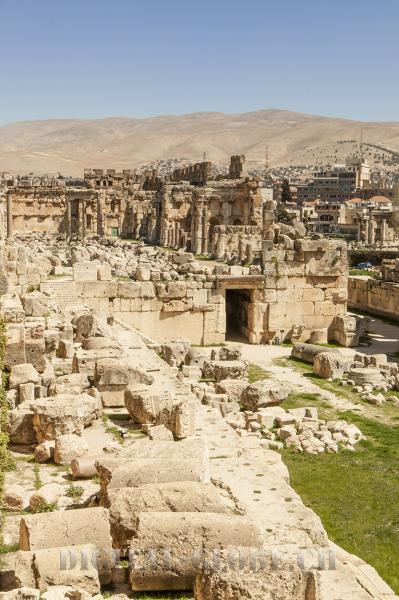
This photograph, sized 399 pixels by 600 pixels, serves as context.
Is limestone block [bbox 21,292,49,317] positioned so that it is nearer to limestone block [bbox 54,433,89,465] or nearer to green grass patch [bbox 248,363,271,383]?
green grass patch [bbox 248,363,271,383]

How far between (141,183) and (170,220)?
690 inches

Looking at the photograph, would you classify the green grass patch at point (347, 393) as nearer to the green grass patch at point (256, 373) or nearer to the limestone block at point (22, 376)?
the green grass patch at point (256, 373)

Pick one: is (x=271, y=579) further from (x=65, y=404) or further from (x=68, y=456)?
(x=65, y=404)

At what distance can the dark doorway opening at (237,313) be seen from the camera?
23148mm

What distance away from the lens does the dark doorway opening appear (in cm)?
2315

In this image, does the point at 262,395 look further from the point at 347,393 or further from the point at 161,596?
the point at 161,596

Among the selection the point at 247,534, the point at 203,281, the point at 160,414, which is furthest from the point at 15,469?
the point at 203,281

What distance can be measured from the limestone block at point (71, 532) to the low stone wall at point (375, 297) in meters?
23.5

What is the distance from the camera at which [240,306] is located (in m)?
24.0

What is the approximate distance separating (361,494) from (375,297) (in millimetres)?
20416

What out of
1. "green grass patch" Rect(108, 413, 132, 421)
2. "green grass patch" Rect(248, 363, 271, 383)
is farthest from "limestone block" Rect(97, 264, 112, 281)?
"green grass patch" Rect(108, 413, 132, 421)

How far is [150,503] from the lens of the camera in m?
6.04

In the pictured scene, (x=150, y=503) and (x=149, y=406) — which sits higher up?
(x=150, y=503)

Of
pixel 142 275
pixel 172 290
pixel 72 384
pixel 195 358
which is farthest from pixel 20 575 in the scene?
pixel 142 275
